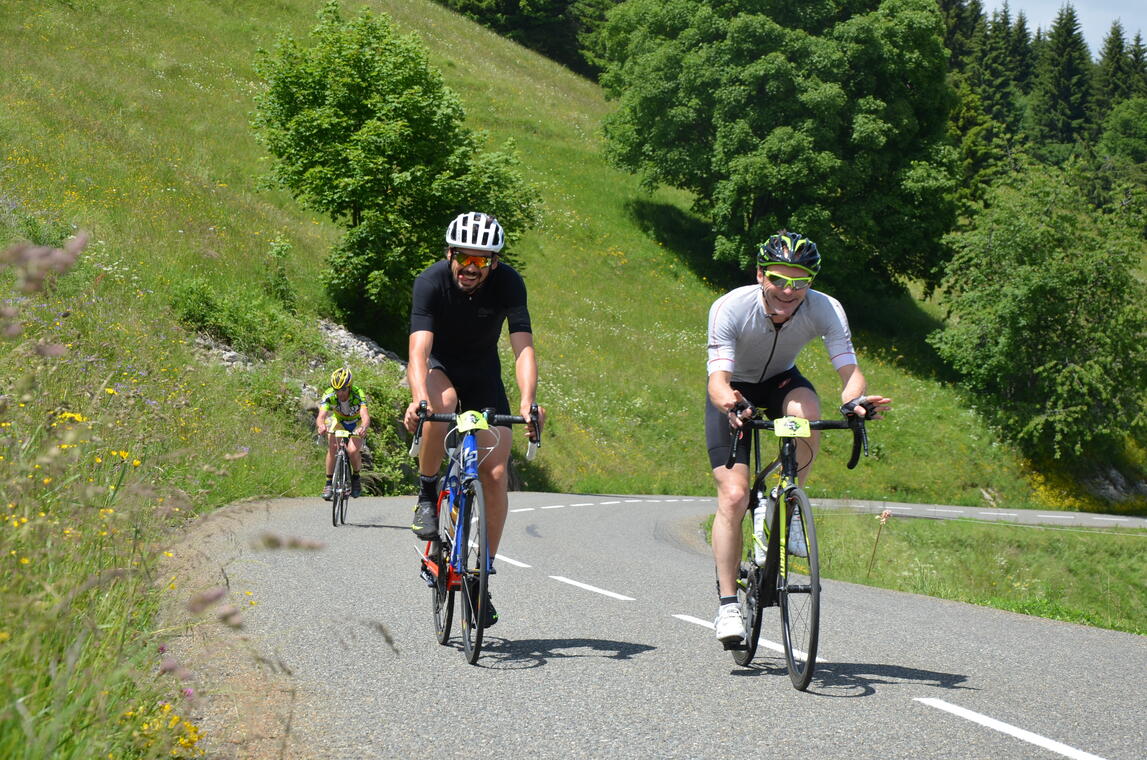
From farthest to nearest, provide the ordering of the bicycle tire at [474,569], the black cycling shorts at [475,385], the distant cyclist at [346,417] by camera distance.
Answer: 1. the distant cyclist at [346,417]
2. the black cycling shorts at [475,385]
3. the bicycle tire at [474,569]

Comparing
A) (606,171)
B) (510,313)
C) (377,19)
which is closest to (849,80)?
(606,171)

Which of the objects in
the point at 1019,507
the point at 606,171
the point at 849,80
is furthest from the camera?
the point at 606,171

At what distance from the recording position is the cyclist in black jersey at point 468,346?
245 inches

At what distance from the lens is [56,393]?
784 cm

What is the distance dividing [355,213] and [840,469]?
1684 centimetres

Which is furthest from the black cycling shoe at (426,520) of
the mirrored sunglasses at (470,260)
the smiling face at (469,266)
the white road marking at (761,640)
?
the white road marking at (761,640)

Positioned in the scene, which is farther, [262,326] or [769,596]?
[262,326]

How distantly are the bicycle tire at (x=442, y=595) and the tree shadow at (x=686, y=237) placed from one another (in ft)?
136

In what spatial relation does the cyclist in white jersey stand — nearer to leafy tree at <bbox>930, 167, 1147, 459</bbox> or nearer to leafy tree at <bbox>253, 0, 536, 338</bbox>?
leafy tree at <bbox>253, 0, 536, 338</bbox>

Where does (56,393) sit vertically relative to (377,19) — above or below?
below

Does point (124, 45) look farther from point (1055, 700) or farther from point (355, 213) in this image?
point (1055, 700)

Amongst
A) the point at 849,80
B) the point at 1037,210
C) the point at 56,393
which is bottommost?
the point at 56,393

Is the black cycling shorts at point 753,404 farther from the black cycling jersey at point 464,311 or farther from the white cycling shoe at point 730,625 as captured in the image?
the black cycling jersey at point 464,311

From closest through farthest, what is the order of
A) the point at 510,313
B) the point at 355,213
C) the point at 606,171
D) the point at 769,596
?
the point at 769,596
the point at 510,313
the point at 355,213
the point at 606,171
